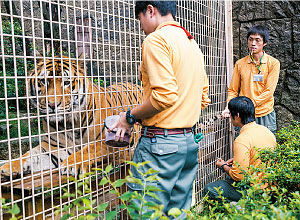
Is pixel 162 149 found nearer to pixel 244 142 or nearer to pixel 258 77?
pixel 244 142

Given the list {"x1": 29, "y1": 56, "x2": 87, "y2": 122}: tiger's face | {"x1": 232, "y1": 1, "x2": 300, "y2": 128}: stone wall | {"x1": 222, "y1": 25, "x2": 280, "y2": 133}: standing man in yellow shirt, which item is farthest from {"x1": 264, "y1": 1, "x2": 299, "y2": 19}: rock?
{"x1": 29, "y1": 56, "x2": 87, "y2": 122}: tiger's face

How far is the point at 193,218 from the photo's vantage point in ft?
4.10

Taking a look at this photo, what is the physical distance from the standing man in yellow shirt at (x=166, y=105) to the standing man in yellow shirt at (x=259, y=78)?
2036mm

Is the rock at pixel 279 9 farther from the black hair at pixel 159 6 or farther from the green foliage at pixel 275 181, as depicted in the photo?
the black hair at pixel 159 6

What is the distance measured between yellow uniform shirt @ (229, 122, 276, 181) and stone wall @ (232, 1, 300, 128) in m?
1.90

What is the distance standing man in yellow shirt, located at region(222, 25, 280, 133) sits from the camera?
3.70 m

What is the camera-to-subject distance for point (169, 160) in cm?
178

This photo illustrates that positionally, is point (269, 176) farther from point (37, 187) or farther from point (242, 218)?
point (37, 187)

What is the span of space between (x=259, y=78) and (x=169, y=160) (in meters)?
2.38

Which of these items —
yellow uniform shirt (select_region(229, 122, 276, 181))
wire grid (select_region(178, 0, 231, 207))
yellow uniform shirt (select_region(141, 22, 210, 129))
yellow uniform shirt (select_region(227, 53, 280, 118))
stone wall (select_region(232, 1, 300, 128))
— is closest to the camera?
yellow uniform shirt (select_region(141, 22, 210, 129))

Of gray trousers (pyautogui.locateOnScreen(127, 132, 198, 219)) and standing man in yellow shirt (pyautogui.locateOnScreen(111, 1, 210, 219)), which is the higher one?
standing man in yellow shirt (pyautogui.locateOnScreen(111, 1, 210, 219))

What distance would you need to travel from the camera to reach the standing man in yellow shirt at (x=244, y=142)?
8.69ft

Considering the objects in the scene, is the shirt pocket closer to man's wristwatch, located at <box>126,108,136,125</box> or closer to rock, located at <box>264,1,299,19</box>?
man's wristwatch, located at <box>126,108,136,125</box>

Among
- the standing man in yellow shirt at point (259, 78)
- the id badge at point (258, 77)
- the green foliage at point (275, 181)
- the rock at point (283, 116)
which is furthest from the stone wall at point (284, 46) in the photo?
the green foliage at point (275, 181)
